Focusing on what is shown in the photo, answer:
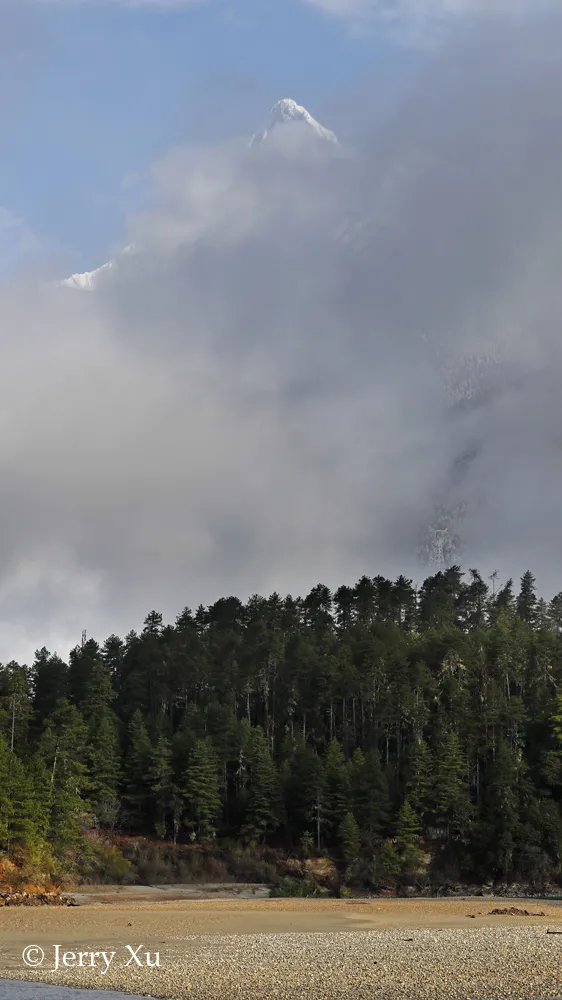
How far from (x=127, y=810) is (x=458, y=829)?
3625cm

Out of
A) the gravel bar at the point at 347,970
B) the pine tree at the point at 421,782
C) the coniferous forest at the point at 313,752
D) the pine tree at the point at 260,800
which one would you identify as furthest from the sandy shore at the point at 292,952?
the pine tree at the point at 260,800

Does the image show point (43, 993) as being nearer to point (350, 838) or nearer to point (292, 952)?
point (292, 952)

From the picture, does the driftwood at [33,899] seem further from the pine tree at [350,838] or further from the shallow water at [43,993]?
the pine tree at [350,838]

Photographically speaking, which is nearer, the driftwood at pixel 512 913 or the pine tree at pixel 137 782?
the driftwood at pixel 512 913

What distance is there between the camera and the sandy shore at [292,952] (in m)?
29.0

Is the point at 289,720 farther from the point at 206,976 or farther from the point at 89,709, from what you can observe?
the point at 206,976

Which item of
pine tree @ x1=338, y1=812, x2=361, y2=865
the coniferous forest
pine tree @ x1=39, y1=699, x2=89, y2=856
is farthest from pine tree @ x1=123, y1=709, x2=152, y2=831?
pine tree @ x1=338, y1=812, x2=361, y2=865

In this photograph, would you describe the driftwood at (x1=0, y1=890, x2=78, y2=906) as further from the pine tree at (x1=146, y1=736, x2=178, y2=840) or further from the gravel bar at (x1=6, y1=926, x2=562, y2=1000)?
the pine tree at (x1=146, y1=736, x2=178, y2=840)

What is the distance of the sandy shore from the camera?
29.0 meters

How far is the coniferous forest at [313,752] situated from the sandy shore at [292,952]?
1201 inches

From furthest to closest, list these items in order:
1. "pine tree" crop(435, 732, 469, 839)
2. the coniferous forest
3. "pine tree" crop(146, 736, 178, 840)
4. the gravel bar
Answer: "pine tree" crop(146, 736, 178, 840) → "pine tree" crop(435, 732, 469, 839) → the coniferous forest → the gravel bar

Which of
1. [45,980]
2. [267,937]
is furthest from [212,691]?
[45,980]

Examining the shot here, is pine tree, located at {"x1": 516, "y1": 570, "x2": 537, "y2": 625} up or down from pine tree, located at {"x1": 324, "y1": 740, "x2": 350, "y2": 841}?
up

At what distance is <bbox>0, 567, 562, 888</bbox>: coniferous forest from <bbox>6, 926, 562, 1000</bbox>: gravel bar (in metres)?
44.0
